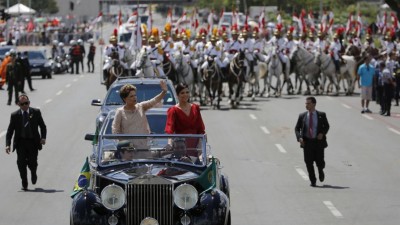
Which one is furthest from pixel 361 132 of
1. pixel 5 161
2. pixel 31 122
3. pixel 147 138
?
pixel 147 138

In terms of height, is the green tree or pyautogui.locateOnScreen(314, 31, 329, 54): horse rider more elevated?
pyautogui.locateOnScreen(314, 31, 329, 54): horse rider

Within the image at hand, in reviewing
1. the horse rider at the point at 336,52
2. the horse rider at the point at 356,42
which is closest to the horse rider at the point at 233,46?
the horse rider at the point at 336,52

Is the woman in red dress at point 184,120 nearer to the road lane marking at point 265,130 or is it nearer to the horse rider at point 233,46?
the road lane marking at point 265,130

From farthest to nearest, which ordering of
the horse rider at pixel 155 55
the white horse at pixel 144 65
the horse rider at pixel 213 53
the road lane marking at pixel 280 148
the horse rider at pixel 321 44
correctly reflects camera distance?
the horse rider at pixel 321 44
the horse rider at pixel 213 53
the horse rider at pixel 155 55
the white horse at pixel 144 65
the road lane marking at pixel 280 148

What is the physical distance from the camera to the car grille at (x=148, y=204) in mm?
14531

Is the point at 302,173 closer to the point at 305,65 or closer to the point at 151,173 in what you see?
the point at 151,173

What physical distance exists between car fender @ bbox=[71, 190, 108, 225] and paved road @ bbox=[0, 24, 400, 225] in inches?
142

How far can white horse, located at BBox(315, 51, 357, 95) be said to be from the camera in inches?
1864

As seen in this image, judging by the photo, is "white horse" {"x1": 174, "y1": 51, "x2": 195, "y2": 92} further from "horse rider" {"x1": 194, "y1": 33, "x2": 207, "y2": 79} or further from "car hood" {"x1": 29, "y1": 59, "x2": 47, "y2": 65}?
"car hood" {"x1": 29, "y1": 59, "x2": 47, "y2": 65}

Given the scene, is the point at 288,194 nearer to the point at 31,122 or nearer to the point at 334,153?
the point at 31,122

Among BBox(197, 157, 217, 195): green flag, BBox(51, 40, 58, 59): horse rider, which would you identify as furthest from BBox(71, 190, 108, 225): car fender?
BBox(51, 40, 58, 59): horse rider

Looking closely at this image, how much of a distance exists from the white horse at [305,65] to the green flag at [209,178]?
104 ft

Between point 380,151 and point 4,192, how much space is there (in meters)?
10.1

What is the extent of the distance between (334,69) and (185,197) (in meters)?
33.4
